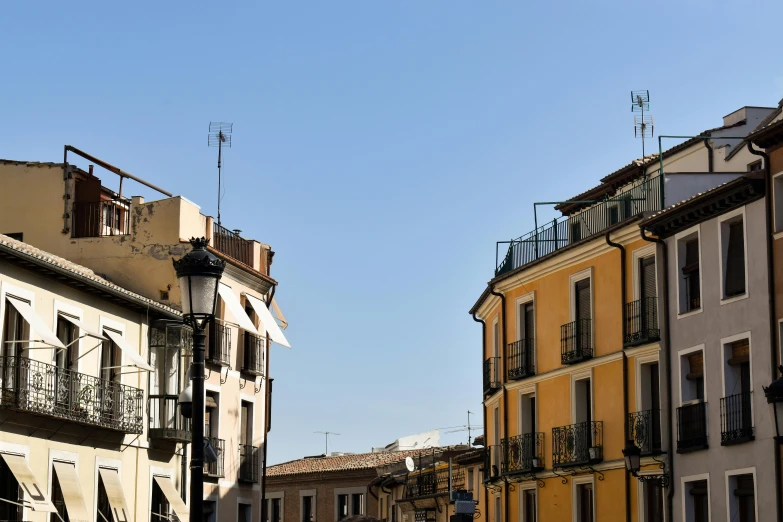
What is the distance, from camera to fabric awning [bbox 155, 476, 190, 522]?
33531 mm

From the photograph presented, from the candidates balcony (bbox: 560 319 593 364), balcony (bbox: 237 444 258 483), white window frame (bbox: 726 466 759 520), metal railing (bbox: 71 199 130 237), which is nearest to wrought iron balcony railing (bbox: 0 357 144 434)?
metal railing (bbox: 71 199 130 237)

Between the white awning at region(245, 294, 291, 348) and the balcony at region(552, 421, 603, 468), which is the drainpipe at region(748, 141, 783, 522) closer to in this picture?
the balcony at region(552, 421, 603, 468)

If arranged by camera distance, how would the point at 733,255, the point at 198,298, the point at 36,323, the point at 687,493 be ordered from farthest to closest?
the point at 687,493 → the point at 733,255 → the point at 36,323 → the point at 198,298

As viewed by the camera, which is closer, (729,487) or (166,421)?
(729,487)

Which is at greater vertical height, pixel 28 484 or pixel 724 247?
pixel 724 247

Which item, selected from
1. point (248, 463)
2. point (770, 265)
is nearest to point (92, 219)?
point (248, 463)

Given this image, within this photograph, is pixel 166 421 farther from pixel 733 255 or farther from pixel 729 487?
pixel 733 255

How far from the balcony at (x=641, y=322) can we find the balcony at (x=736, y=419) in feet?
12.3

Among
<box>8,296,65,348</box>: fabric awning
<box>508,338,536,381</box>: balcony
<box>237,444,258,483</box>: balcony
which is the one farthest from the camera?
<box>508,338,536,381</box>: balcony

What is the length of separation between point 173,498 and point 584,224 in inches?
570

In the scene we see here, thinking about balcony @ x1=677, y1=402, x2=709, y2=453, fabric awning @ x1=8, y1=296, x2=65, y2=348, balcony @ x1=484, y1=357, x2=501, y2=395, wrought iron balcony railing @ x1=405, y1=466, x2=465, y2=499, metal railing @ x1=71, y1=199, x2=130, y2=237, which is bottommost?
wrought iron balcony railing @ x1=405, y1=466, x2=465, y2=499

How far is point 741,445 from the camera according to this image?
3052 centimetres

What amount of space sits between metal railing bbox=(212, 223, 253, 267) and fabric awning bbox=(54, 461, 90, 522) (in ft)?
38.1

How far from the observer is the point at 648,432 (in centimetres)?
3441
